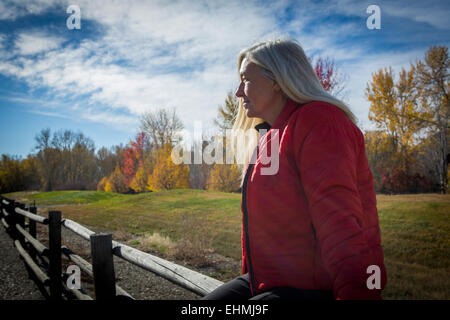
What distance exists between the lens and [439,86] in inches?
429

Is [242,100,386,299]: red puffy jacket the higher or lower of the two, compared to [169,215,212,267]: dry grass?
higher

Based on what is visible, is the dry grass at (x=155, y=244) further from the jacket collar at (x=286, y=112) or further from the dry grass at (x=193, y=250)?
the jacket collar at (x=286, y=112)

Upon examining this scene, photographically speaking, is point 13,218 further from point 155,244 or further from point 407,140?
point 407,140

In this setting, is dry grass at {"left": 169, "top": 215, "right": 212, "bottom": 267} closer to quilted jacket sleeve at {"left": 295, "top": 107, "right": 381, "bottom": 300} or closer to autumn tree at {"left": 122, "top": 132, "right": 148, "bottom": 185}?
quilted jacket sleeve at {"left": 295, "top": 107, "right": 381, "bottom": 300}

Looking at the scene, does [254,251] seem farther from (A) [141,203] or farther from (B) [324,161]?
(A) [141,203]

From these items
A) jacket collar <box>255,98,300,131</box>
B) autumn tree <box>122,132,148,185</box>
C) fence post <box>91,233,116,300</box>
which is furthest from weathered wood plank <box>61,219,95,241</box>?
autumn tree <box>122,132,148,185</box>

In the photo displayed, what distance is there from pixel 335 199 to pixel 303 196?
149mm

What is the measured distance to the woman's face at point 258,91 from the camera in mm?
1289

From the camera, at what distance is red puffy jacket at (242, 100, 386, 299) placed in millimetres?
849

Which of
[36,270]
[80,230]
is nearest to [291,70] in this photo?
[80,230]

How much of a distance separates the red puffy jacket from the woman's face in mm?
122

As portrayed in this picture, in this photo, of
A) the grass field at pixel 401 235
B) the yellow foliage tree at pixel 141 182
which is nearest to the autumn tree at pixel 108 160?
the yellow foliage tree at pixel 141 182

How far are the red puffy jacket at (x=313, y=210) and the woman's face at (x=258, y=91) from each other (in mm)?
122
